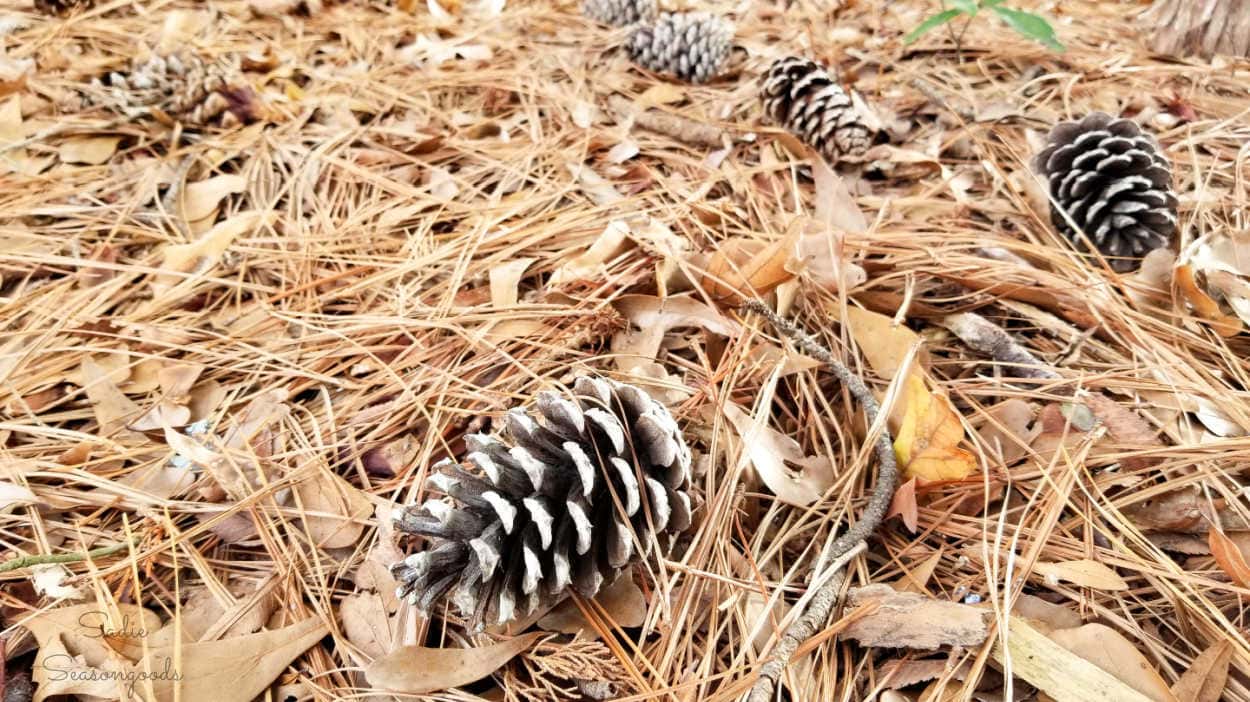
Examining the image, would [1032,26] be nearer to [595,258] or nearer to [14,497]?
[595,258]

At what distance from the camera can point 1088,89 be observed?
5.58 ft

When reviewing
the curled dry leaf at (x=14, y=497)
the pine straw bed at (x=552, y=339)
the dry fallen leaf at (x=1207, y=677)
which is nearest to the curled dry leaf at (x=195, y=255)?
the pine straw bed at (x=552, y=339)

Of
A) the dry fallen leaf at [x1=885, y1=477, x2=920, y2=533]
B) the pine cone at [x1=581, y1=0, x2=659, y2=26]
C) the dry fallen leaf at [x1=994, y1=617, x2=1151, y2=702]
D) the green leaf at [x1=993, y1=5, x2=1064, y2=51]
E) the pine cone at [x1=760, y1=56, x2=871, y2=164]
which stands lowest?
the dry fallen leaf at [x1=994, y1=617, x2=1151, y2=702]

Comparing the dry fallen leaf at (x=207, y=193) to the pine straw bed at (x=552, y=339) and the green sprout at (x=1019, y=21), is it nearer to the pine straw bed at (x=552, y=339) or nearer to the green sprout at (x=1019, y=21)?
the pine straw bed at (x=552, y=339)

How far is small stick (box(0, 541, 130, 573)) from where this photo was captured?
2.80 ft

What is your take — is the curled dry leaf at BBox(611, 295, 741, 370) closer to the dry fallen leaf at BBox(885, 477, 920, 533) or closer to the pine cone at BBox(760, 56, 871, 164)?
the dry fallen leaf at BBox(885, 477, 920, 533)

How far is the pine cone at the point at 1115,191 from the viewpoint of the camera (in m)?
1.22

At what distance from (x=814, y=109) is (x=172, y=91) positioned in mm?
1455

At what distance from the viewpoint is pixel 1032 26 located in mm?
1529

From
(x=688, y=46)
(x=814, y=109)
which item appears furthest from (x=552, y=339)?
(x=688, y=46)

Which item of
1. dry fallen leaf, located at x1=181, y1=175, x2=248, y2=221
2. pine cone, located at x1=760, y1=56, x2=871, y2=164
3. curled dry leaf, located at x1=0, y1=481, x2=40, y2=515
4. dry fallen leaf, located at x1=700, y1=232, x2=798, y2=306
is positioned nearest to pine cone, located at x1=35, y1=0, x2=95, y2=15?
dry fallen leaf, located at x1=181, y1=175, x2=248, y2=221

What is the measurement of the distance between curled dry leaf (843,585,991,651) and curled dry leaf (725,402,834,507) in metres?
0.16

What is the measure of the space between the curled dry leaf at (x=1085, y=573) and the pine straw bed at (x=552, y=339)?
0.01 m

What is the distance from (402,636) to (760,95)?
4.36 ft
